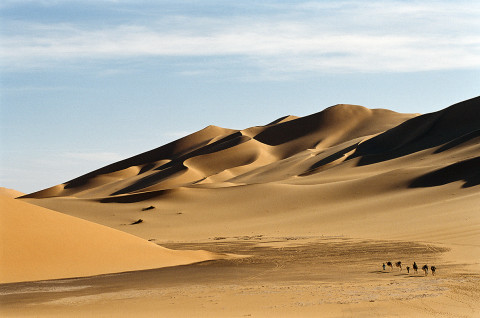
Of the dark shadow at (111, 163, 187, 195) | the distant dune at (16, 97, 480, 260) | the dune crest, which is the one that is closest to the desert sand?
the distant dune at (16, 97, 480, 260)

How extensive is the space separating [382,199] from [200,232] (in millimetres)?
10436

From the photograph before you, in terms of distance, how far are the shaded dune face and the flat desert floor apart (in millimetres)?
34067

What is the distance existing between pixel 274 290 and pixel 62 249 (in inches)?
325

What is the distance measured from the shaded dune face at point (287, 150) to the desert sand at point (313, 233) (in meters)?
0.34

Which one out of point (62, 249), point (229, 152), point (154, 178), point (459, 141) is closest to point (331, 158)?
point (459, 141)

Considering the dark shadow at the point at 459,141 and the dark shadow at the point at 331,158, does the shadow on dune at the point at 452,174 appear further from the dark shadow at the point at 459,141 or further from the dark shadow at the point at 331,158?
the dark shadow at the point at 331,158

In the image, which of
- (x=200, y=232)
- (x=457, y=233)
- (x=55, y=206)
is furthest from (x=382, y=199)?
(x=55, y=206)

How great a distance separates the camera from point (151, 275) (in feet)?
66.8

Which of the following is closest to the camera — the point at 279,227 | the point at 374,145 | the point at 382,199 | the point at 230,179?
the point at 279,227

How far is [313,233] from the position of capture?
1367 inches

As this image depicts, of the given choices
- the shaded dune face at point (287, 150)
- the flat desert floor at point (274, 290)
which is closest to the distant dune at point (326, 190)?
the shaded dune face at point (287, 150)

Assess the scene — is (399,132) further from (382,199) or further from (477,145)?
(382,199)

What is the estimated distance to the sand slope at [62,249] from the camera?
20.9 metres

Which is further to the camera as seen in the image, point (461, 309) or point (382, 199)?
point (382, 199)
